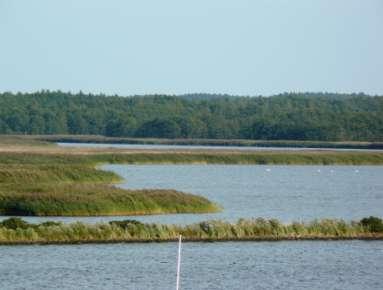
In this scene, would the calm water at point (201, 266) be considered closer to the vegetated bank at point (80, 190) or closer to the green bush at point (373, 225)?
the green bush at point (373, 225)

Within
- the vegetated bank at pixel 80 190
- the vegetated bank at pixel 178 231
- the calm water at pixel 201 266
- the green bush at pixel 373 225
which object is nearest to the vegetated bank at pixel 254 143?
the vegetated bank at pixel 80 190

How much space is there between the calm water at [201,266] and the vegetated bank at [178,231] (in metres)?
0.80

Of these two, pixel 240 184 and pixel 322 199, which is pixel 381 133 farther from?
pixel 322 199

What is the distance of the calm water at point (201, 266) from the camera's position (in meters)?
42.6

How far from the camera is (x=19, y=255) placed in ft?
154

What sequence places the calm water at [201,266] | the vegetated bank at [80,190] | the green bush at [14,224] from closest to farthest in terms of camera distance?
1. the calm water at [201,266]
2. the green bush at [14,224]
3. the vegetated bank at [80,190]

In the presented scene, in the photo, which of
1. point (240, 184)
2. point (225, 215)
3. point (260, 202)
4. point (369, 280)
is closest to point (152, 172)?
point (240, 184)

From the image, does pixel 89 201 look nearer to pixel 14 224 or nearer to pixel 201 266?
pixel 14 224

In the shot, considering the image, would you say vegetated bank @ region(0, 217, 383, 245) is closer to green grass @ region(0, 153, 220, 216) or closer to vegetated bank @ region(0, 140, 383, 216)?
green grass @ region(0, 153, 220, 216)


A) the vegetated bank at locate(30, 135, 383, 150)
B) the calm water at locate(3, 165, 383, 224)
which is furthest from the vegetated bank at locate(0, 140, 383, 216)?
the vegetated bank at locate(30, 135, 383, 150)

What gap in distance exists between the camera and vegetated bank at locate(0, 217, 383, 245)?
5031cm

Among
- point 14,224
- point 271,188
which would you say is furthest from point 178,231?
point 271,188

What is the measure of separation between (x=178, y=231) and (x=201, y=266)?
221 inches

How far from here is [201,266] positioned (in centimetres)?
4641
